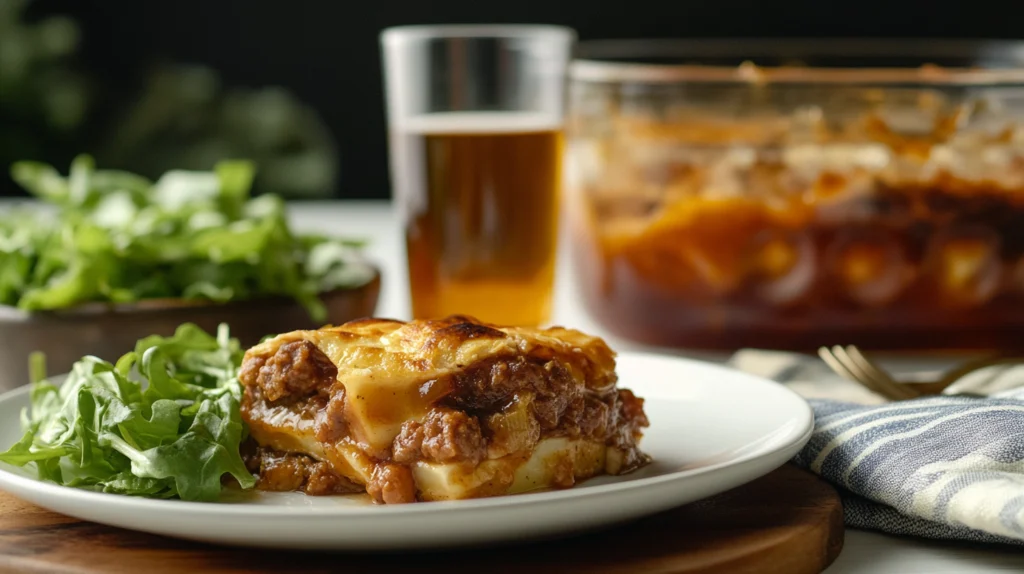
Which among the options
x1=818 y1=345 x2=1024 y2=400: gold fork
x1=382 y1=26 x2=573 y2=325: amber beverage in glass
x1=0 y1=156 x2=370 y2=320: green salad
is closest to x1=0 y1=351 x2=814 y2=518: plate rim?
x1=818 y1=345 x2=1024 y2=400: gold fork

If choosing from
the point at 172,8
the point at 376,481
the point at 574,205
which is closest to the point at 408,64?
the point at 574,205

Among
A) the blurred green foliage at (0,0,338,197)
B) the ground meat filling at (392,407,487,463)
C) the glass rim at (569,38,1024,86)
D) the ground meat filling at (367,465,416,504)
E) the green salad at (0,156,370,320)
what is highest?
the glass rim at (569,38,1024,86)

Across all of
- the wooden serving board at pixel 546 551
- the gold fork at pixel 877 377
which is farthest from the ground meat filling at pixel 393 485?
the gold fork at pixel 877 377

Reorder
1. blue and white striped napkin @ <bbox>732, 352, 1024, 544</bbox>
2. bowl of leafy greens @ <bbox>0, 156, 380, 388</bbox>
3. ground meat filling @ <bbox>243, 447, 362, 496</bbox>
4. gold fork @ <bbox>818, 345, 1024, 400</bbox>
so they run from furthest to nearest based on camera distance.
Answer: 1. bowl of leafy greens @ <bbox>0, 156, 380, 388</bbox>
2. gold fork @ <bbox>818, 345, 1024, 400</bbox>
3. ground meat filling @ <bbox>243, 447, 362, 496</bbox>
4. blue and white striped napkin @ <bbox>732, 352, 1024, 544</bbox>

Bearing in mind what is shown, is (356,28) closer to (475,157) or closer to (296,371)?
(475,157)

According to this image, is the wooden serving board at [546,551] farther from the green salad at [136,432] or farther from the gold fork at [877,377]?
the gold fork at [877,377]

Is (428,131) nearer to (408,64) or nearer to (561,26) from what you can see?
(408,64)

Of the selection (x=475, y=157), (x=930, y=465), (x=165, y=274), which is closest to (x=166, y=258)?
(x=165, y=274)

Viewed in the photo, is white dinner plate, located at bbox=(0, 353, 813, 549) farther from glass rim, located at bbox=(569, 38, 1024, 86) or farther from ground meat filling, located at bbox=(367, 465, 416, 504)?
glass rim, located at bbox=(569, 38, 1024, 86)
